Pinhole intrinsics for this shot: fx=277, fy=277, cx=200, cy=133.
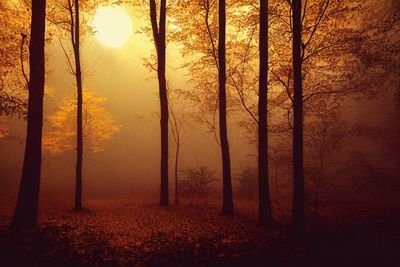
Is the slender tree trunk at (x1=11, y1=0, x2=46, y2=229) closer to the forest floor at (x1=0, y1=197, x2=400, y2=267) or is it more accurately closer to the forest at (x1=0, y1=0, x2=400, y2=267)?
the forest at (x1=0, y1=0, x2=400, y2=267)

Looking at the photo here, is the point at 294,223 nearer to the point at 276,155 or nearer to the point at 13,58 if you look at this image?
the point at 276,155

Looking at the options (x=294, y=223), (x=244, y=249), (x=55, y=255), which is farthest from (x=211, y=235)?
(x=55, y=255)

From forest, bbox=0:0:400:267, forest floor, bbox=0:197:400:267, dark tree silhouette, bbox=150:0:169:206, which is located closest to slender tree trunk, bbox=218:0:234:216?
forest, bbox=0:0:400:267

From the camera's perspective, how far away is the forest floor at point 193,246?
6746 millimetres

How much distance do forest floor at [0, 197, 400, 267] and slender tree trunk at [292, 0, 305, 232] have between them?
0.81 meters

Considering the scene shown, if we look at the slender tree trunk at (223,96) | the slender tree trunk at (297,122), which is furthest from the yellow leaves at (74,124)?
the slender tree trunk at (297,122)

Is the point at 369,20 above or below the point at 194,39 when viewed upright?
above

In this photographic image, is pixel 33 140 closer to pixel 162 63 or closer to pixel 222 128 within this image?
pixel 222 128

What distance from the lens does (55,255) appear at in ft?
21.4

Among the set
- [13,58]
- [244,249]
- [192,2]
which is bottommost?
[244,249]

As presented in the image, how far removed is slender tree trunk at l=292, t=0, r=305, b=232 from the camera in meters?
8.70

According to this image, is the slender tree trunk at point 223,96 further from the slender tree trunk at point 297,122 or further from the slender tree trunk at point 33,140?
the slender tree trunk at point 33,140

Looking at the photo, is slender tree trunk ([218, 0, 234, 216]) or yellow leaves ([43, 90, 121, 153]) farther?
yellow leaves ([43, 90, 121, 153])

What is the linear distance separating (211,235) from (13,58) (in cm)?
1112
